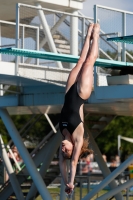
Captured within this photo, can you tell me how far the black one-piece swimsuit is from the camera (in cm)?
1168

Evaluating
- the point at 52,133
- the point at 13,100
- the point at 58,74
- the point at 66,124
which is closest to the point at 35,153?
the point at 52,133

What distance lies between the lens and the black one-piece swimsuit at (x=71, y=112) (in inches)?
460

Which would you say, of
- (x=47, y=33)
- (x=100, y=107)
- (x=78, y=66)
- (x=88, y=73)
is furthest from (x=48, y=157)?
(x=88, y=73)

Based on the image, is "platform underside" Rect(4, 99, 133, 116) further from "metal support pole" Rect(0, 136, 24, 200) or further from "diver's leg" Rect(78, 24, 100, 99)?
"diver's leg" Rect(78, 24, 100, 99)

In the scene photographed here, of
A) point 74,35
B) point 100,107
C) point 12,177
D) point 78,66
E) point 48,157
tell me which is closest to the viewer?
point 78,66

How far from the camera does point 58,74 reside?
21.4 meters

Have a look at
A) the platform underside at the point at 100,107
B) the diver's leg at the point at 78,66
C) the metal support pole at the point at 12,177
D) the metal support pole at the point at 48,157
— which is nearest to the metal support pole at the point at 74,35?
the platform underside at the point at 100,107

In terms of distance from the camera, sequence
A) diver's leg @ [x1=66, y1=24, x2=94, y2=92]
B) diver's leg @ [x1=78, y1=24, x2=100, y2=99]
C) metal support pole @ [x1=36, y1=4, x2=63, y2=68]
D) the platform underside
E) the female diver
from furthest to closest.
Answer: metal support pole @ [x1=36, y1=4, x2=63, y2=68] < the platform underside < diver's leg @ [x1=66, y1=24, x2=94, y2=92] < diver's leg @ [x1=78, y1=24, x2=100, y2=99] < the female diver

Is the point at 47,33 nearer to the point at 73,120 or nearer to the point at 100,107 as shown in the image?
the point at 100,107

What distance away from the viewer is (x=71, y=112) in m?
11.8

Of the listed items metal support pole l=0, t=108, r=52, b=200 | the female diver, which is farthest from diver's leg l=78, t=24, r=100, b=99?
metal support pole l=0, t=108, r=52, b=200

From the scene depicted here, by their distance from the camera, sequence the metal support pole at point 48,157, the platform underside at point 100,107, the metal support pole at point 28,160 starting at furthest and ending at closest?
the metal support pole at point 48,157
the metal support pole at point 28,160
the platform underside at point 100,107

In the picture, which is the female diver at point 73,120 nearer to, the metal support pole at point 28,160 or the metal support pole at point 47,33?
the metal support pole at point 47,33

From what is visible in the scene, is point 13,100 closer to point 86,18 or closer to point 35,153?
point 86,18
